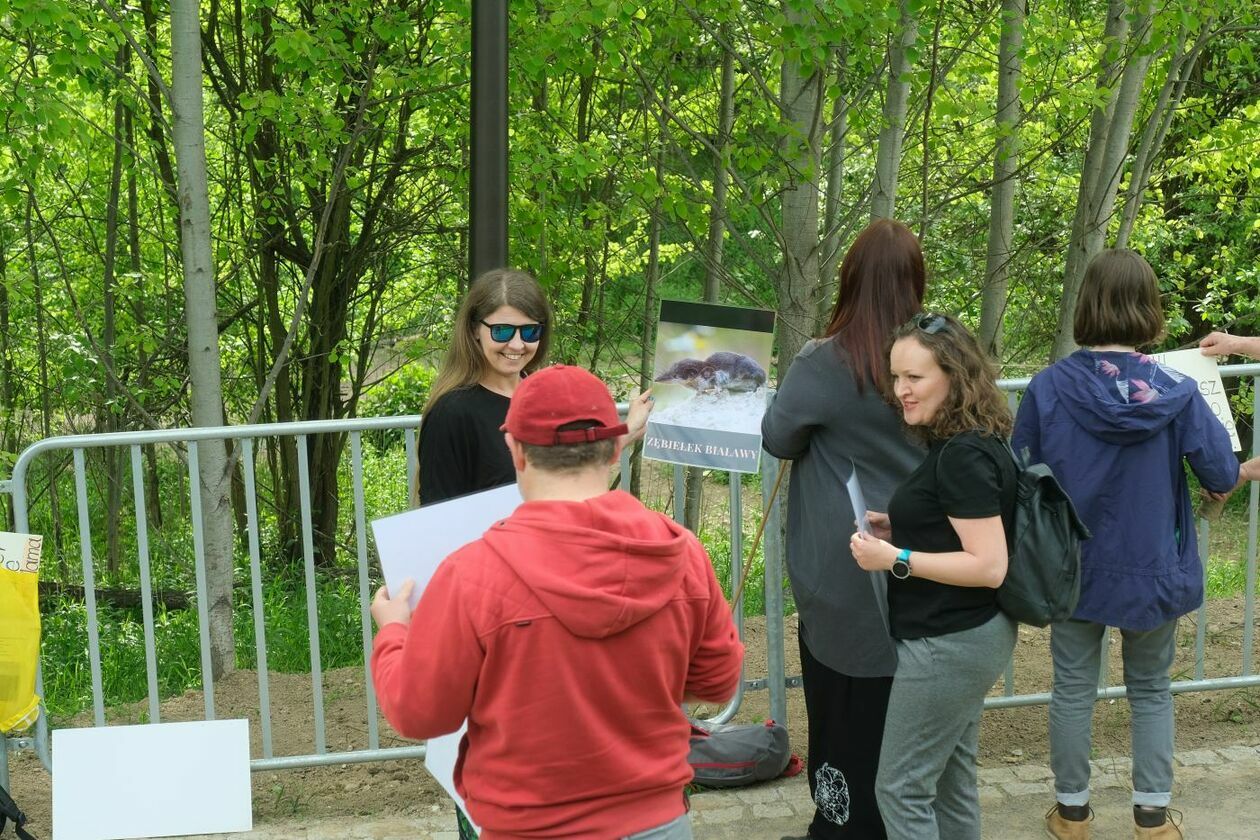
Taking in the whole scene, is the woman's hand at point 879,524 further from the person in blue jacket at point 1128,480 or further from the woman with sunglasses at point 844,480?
the person in blue jacket at point 1128,480

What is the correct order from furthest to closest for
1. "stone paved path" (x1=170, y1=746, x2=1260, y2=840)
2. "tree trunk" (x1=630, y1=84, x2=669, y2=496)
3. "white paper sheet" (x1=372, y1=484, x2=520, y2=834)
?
"tree trunk" (x1=630, y1=84, x2=669, y2=496) → "stone paved path" (x1=170, y1=746, x2=1260, y2=840) → "white paper sheet" (x1=372, y1=484, x2=520, y2=834)

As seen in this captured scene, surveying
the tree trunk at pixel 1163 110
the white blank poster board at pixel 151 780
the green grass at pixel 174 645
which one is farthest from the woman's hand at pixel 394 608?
the tree trunk at pixel 1163 110

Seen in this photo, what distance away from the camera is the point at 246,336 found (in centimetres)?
1197

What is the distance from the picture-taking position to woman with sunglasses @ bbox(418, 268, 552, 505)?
3447 millimetres

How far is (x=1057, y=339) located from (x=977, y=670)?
18.3 ft

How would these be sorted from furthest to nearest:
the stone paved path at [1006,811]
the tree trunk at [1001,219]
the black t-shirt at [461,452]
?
the tree trunk at [1001,219] < the stone paved path at [1006,811] < the black t-shirt at [461,452]

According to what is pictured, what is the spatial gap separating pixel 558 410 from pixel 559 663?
436mm

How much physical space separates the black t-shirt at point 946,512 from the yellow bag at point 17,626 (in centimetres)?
277

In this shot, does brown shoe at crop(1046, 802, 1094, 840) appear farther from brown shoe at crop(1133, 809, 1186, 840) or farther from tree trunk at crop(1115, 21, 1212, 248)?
tree trunk at crop(1115, 21, 1212, 248)

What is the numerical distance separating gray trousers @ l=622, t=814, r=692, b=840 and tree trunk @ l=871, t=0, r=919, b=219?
476 centimetres

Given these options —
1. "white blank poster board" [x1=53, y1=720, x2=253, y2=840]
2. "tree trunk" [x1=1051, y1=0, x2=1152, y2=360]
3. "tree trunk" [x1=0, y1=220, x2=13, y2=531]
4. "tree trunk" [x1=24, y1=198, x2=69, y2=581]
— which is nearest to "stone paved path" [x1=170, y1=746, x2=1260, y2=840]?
"white blank poster board" [x1=53, y1=720, x2=253, y2=840]

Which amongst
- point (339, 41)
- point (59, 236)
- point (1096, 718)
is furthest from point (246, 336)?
point (1096, 718)

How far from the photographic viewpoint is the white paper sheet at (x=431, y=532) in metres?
2.99

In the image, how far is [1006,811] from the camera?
15.3 feet
